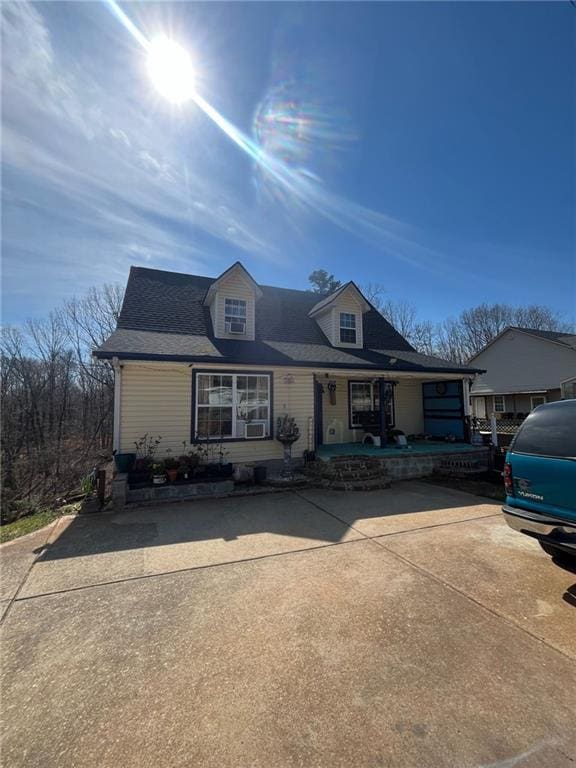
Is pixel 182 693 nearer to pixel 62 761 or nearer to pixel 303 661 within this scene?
pixel 62 761

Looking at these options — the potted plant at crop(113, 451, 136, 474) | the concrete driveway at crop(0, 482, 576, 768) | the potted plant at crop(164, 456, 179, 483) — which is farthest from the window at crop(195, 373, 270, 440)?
the concrete driveway at crop(0, 482, 576, 768)

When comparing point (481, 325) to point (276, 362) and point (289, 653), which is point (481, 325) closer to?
point (276, 362)

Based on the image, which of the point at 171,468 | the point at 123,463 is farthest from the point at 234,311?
the point at 123,463

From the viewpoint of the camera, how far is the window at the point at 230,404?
868 centimetres

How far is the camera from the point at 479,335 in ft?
115

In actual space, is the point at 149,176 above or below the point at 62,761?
above

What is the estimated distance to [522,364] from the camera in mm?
23641

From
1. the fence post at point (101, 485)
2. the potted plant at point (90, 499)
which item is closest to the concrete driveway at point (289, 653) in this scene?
the potted plant at point (90, 499)

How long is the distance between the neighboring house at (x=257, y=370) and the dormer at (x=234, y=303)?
0.11ft

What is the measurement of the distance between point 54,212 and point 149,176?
335 centimetres

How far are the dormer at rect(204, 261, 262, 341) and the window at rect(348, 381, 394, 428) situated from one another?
4210mm

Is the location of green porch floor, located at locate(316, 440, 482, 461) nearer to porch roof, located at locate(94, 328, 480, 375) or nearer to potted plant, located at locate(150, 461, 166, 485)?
porch roof, located at locate(94, 328, 480, 375)

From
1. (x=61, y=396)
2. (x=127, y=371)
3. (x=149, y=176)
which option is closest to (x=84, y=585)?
(x=127, y=371)

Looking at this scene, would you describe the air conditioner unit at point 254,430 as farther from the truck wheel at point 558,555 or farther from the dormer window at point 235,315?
the truck wheel at point 558,555
